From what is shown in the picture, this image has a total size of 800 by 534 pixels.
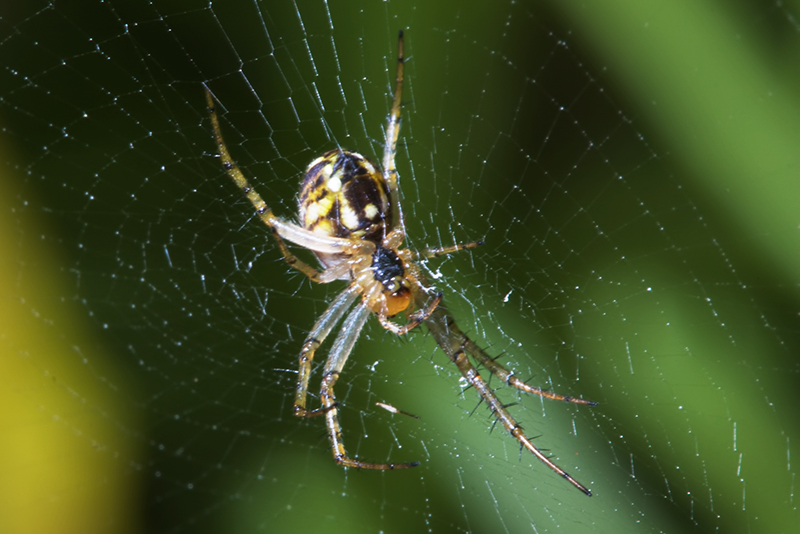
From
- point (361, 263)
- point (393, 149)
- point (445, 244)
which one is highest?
point (393, 149)

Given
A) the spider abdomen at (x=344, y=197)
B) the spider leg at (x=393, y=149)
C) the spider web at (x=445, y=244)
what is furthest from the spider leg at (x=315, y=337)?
the spider leg at (x=393, y=149)

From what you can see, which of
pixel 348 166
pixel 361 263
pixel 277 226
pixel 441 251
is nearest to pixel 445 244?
pixel 441 251

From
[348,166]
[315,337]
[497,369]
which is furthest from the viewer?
[315,337]

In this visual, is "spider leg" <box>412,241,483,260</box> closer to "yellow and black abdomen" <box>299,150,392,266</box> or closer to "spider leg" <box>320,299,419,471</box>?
"yellow and black abdomen" <box>299,150,392,266</box>

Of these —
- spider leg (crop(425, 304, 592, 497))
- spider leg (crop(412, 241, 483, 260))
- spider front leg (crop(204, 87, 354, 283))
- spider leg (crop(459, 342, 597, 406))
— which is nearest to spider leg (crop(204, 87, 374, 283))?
spider front leg (crop(204, 87, 354, 283))

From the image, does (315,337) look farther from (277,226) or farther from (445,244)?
(445,244)

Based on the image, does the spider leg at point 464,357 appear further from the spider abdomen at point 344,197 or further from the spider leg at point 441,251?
the spider abdomen at point 344,197
